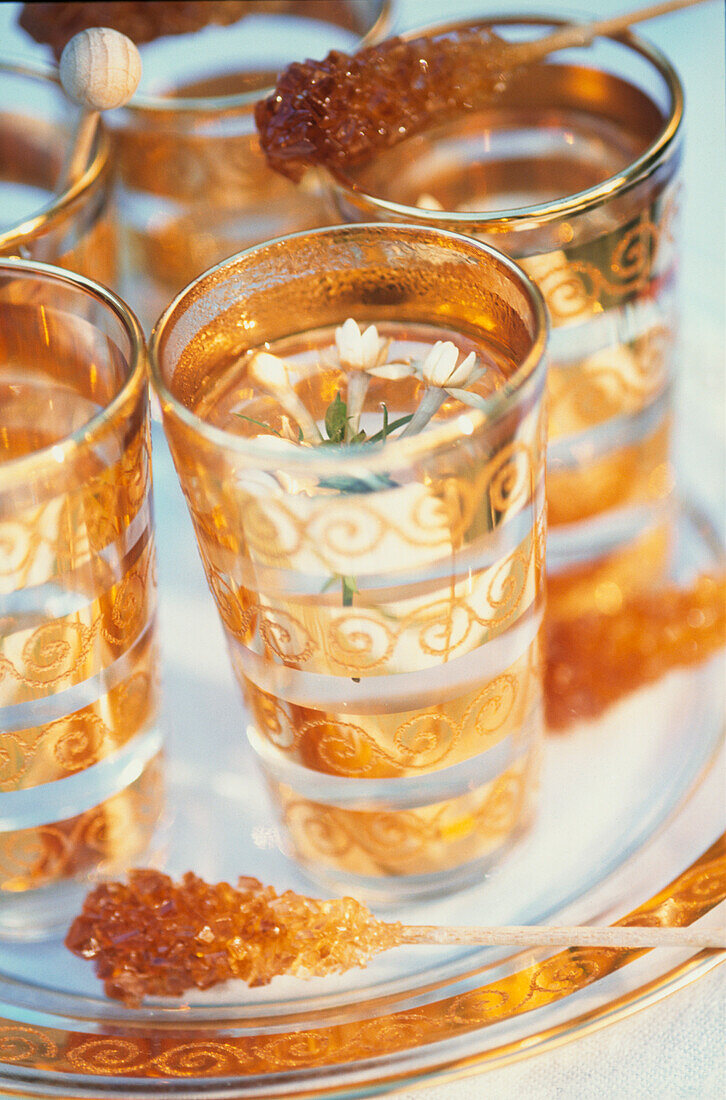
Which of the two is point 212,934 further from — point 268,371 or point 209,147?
point 209,147

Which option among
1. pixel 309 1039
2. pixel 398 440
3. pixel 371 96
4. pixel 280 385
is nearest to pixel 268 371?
pixel 280 385

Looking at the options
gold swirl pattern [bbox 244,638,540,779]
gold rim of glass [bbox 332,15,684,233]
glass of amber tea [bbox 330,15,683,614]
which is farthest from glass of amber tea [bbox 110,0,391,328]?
gold swirl pattern [bbox 244,638,540,779]

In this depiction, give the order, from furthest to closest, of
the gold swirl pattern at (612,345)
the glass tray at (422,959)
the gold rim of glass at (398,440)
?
the gold swirl pattern at (612,345), the glass tray at (422,959), the gold rim of glass at (398,440)

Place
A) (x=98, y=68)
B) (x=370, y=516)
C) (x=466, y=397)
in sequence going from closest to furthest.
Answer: (x=370, y=516), (x=466, y=397), (x=98, y=68)

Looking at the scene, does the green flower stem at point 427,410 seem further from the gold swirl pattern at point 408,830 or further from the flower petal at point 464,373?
the gold swirl pattern at point 408,830

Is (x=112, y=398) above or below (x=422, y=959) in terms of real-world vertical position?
above

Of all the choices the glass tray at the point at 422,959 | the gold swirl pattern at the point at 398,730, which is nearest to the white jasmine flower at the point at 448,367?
the gold swirl pattern at the point at 398,730

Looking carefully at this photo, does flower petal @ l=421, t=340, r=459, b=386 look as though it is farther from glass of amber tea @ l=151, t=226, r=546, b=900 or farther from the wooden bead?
the wooden bead
